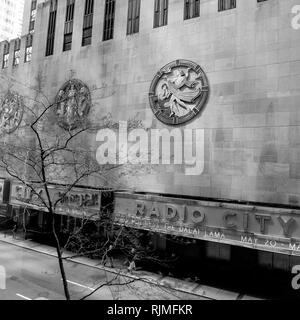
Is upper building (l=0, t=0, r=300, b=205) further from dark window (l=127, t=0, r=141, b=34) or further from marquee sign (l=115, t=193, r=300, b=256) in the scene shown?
marquee sign (l=115, t=193, r=300, b=256)

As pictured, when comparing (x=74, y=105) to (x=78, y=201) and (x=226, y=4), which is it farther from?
(x=226, y=4)

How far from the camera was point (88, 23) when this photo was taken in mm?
31188

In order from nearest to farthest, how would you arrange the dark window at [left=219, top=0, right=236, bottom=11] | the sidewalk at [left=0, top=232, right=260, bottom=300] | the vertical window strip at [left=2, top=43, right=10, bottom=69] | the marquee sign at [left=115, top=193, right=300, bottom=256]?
the marquee sign at [left=115, top=193, right=300, bottom=256] → the sidewalk at [left=0, top=232, right=260, bottom=300] → the dark window at [left=219, top=0, right=236, bottom=11] → the vertical window strip at [left=2, top=43, right=10, bottom=69]

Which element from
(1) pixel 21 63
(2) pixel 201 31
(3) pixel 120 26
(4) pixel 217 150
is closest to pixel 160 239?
(4) pixel 217 150

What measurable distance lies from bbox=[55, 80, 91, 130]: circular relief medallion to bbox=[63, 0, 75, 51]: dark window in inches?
180

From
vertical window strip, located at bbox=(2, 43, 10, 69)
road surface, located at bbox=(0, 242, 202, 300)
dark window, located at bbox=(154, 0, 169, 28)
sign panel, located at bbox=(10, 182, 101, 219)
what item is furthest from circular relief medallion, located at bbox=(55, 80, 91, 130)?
vertical window strip, located at bbox=(2, 43, 10, 69)

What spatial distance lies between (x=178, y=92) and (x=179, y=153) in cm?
478

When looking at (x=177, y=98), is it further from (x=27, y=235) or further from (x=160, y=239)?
(x=27, y=235)

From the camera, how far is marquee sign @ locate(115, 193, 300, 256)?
18.1 metres

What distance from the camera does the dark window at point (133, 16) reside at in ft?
90.0

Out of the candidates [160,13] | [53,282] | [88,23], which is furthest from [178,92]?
[53,282]

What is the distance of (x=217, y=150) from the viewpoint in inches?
871
